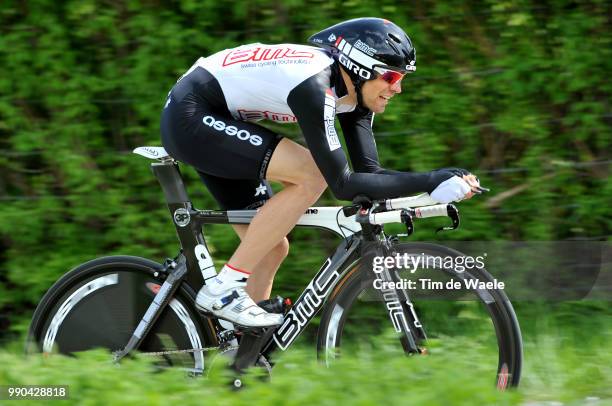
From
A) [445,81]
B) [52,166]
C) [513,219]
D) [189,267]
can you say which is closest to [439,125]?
[445,81]

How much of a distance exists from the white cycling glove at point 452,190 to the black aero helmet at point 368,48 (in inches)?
25.8

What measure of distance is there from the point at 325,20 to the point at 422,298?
6.77 ft

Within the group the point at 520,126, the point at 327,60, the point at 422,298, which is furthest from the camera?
the point at 520,126

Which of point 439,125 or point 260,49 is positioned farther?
point 439,125

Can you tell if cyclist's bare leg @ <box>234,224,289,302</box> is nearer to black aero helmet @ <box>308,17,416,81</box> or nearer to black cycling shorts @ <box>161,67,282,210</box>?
black cycling shorts @ <box>161,67,282,210</box>

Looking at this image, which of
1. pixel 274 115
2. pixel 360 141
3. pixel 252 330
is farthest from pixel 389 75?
pixel 252 330

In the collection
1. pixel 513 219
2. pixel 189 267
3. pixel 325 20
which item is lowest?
pixel 513 219

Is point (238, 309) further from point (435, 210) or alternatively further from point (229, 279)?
point (435, 210)

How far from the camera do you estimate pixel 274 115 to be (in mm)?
4949

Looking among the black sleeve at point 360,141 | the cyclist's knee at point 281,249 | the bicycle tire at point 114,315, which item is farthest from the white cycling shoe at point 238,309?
the black sleeve at point 360,141

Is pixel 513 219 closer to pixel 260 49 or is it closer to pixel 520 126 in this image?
pixel 520 126

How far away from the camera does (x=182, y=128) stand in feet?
16.1

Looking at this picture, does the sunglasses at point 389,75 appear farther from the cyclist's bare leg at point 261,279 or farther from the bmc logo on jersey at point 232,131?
the cyclist's bare leg at point 261,279

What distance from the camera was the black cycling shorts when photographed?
15.8ft
